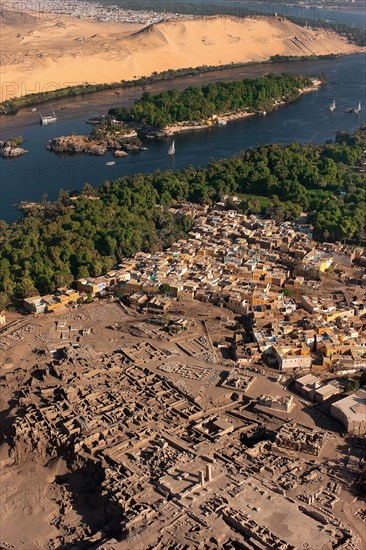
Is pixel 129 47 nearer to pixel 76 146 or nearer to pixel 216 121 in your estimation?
pixel 216 121

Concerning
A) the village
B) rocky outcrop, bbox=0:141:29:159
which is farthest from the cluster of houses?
rocky outcrop, bbox=0:141:29:159

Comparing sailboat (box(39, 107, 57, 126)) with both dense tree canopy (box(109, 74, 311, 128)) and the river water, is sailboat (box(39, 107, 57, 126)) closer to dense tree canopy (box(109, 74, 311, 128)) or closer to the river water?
the river water

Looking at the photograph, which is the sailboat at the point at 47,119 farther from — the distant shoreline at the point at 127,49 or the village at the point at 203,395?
the village at the point at 203,395

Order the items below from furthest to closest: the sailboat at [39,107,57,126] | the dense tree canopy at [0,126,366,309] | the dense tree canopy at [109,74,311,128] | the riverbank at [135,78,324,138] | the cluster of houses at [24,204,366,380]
A: the sailboat at [39,107,57,126], the dense tree canopy at [109,74,311,128], the riverbank at [135,78,324,138], the dense tree canopy at [0,126,366,309], the cluster of houses at [24,204,366,380]

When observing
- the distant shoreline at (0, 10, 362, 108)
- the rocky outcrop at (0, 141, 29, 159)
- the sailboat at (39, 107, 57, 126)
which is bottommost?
the rocky outcrop at (0, 141, 29, 159)

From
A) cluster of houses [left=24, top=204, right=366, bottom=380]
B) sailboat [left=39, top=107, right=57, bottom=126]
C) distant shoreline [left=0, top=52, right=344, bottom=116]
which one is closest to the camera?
cluster of houses [left=24, top=204, right=366, bottom=380]

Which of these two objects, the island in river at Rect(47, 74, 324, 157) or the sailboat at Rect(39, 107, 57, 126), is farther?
the sailboat at Rect(39, 107, 57, 126)

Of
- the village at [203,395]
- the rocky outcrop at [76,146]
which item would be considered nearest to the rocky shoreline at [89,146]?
the rocky outcrop at [76,146]

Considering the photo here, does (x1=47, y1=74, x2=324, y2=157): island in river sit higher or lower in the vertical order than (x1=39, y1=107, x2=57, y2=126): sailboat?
higher
